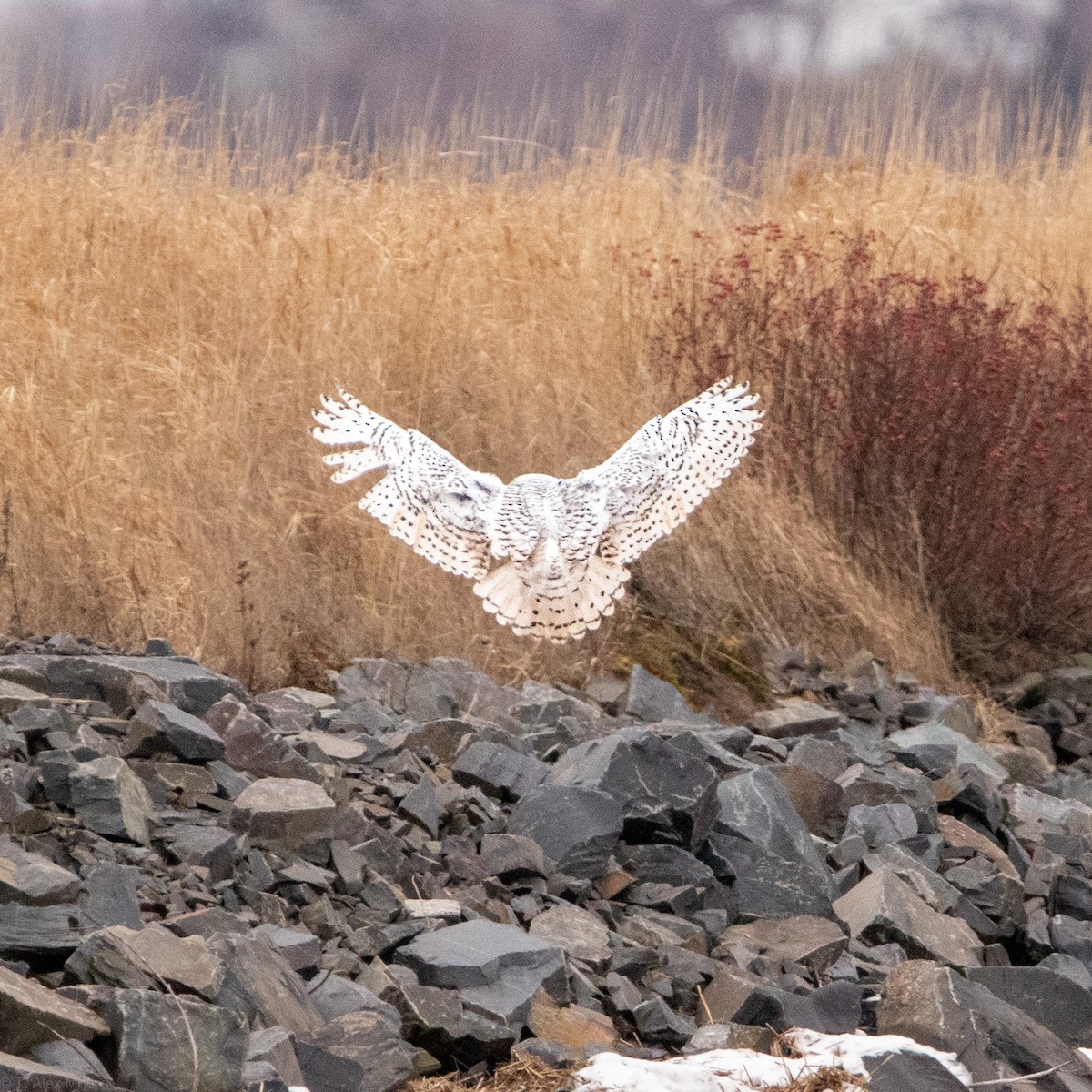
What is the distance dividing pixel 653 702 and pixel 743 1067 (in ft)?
7.79

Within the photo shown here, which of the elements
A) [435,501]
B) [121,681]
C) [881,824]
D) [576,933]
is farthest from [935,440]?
[121,681]

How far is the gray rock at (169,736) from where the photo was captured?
10.8 feet

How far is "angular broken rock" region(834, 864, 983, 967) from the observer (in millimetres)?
3424

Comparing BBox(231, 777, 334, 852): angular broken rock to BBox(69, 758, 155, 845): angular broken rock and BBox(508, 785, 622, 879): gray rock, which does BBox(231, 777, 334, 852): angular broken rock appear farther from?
BBox(508, 785, 622, 879): gray rock

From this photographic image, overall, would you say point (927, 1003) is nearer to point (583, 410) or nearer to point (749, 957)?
point (749, 957)

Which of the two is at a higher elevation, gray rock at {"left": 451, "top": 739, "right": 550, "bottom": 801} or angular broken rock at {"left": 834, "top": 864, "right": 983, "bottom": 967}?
gray rock at {"left": 451, "top": 739, "right": 550, "bottom": 801}

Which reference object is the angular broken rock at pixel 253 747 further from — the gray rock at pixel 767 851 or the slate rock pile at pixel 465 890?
the gray rock at pixel 767 851

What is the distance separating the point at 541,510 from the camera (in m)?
3.23

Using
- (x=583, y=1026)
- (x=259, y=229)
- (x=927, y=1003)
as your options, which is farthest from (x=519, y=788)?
(x=259, y=229)

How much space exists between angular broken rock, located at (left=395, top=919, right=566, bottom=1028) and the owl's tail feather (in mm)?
732

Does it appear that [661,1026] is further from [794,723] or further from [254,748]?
[794,723]

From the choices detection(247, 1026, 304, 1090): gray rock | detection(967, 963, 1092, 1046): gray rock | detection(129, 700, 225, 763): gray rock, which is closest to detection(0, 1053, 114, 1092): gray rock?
detection(247, 1026, 304, 1090): gray rock

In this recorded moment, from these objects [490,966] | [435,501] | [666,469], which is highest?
[666,469]

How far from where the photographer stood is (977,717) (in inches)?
229
